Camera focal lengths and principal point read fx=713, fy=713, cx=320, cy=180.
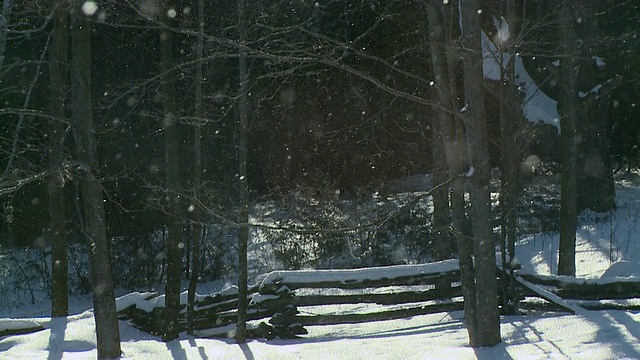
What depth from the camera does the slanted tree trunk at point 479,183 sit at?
24.0 ft

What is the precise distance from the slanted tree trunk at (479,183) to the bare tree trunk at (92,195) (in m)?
4.66

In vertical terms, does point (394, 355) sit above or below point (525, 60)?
below

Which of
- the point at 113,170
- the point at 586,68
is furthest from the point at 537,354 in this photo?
the point at 113,170

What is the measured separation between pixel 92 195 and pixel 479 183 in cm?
504

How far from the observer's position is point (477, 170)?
23.9 feet

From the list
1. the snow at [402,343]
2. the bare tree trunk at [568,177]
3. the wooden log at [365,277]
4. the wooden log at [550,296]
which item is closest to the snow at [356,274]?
the wooden log at [365,277]

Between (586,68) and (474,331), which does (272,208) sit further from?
(474,331)

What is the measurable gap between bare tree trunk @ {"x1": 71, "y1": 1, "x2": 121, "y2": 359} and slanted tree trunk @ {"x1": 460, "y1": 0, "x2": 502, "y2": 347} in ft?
15.3

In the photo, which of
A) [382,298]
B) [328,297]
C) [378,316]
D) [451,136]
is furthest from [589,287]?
[451,136]

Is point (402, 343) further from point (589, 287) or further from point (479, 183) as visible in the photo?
point (589, 287)

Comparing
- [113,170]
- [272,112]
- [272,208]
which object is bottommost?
[272,208]

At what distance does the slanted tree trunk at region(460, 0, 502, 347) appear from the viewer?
288 inches

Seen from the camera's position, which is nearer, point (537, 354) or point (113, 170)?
point (537, 354)

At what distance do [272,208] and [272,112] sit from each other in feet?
9.55
